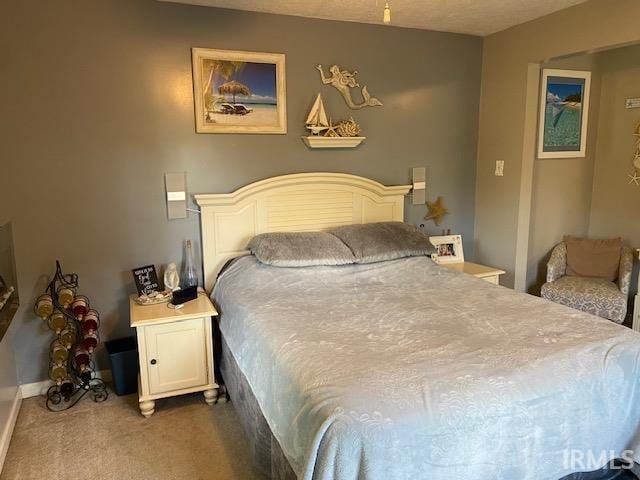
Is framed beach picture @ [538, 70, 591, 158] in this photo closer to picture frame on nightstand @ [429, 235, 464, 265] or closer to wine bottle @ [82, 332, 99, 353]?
picture frame on nightstand @ [429, 235, 464, 265]

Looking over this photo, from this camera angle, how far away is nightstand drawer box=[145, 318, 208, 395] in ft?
8.40

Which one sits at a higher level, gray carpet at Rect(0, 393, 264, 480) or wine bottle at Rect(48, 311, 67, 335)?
wine bottle at Rect(48, 311, 67, 335)

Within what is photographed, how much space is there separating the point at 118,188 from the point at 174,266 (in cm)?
59

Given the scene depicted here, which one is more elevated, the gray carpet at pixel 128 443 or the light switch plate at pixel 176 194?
the light switch plate at pixel 176 194

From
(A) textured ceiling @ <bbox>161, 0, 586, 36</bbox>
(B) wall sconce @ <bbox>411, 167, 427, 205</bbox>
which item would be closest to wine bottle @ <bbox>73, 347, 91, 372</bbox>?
(A) textured ceiling @ <bbox>161, 0, 586, 36</bbox>

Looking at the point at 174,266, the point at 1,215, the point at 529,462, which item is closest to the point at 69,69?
the point at 1,215

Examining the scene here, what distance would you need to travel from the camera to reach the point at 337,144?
332 cm

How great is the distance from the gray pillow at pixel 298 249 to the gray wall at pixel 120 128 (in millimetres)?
464

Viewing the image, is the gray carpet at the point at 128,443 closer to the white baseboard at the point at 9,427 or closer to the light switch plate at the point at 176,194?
the white baseboard at the point at 9,427

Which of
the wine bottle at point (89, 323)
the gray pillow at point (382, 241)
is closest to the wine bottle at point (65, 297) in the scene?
the wine bottle at point (89, 323)

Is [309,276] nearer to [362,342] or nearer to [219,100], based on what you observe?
[362,342]

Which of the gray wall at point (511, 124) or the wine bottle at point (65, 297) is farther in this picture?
the gray wall at point (511, 124)

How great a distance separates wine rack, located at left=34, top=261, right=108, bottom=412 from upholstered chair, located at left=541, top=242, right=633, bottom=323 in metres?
3.17

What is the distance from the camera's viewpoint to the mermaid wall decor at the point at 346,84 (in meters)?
3.30
